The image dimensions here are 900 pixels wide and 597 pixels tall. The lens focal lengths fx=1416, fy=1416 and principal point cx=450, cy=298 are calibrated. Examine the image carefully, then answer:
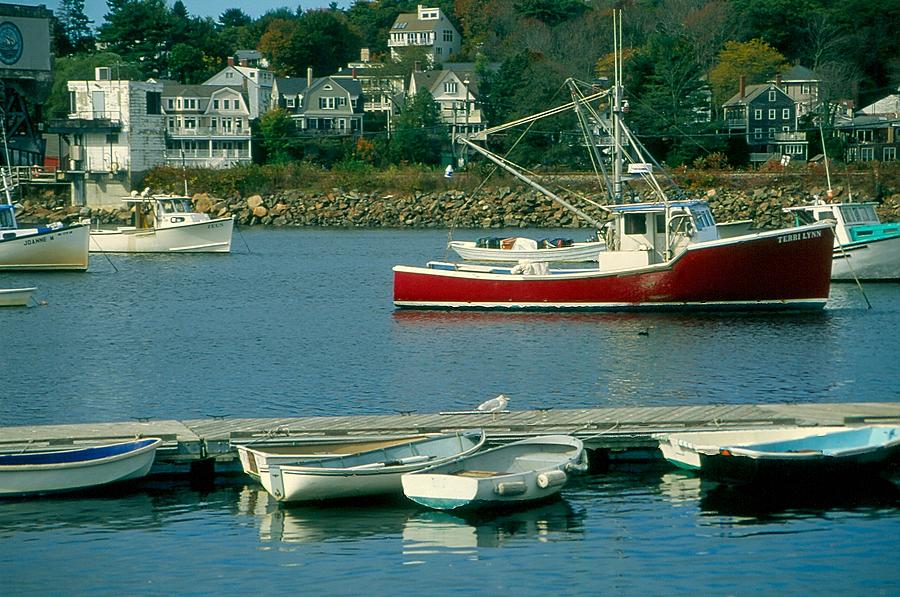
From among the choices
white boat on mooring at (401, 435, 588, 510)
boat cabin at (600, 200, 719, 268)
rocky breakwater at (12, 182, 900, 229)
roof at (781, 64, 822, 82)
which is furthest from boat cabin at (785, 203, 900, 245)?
roof at (781, 64, 822, 82)

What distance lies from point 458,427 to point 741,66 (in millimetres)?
90633

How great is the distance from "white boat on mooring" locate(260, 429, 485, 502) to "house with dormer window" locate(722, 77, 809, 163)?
79964mm

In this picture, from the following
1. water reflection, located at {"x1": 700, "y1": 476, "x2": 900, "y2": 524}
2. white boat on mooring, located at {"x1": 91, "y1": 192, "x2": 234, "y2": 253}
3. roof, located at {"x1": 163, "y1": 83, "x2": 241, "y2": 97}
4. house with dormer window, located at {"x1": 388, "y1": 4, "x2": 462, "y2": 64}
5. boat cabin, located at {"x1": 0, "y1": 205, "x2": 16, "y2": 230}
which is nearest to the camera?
water reflection, located at {"x1": 700, "y1": 476, "x2": 900, "y2": 524}

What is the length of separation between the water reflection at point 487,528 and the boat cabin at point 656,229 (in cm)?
2003

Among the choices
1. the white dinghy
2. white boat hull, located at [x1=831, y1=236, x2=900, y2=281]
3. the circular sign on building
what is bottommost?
the white dinghy

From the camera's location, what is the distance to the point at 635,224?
38781mm

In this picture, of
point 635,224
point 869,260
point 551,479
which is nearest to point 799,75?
point 869,260

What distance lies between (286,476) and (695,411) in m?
7.00

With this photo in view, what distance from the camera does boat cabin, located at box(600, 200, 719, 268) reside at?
3841cm

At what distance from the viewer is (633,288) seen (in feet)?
129

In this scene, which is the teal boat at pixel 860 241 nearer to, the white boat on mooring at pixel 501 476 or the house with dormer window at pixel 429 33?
the white boat on mooring at pixel 501 476

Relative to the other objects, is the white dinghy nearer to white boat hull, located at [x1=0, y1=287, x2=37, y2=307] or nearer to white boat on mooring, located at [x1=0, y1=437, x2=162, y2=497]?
white boat on mooring, located at [x1=0, y1=437, x2=162, y2=497]

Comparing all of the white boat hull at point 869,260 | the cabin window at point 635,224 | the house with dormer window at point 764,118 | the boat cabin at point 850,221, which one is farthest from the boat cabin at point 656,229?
the house with dormer window at point 764,118

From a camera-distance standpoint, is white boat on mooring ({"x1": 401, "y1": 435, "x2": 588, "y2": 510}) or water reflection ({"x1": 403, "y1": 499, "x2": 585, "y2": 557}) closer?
water reflection ({"x1": 403, "y1": 499, "x2": 585, "y2": 557})
